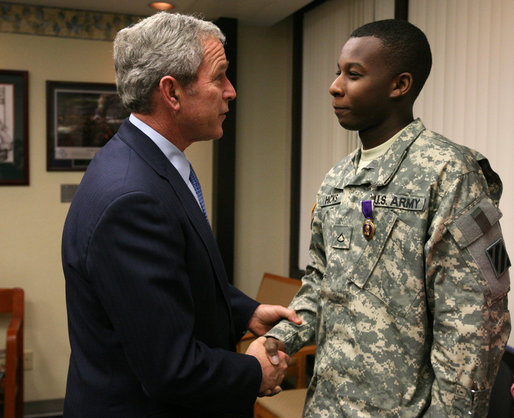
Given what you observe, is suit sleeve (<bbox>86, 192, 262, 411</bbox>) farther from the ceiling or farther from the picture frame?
the picture frame

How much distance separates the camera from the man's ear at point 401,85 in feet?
4.45

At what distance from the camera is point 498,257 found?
124cm

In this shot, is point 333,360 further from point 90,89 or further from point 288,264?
point 90,89

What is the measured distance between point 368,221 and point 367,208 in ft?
0.10

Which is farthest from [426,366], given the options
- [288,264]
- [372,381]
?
[288,264]

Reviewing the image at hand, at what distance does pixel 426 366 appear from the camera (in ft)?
4.23

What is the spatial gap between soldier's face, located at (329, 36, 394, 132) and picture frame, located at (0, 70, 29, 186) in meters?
2.95

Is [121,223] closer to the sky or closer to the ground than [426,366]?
closer to the sky

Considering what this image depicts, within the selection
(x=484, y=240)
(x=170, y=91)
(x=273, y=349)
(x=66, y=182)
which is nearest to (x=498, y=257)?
(x=484, y=240)

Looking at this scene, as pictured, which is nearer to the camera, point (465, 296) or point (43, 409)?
point (465, 296)

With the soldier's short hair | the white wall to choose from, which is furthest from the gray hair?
the white wall

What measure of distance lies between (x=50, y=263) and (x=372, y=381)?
10.0ft

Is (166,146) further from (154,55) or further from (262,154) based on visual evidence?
(262,154)

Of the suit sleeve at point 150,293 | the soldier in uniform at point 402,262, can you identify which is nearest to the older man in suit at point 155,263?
the suit sleeve at point 150,293
